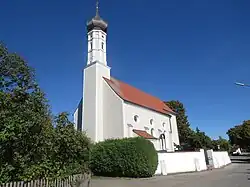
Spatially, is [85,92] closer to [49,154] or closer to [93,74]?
[93,74]

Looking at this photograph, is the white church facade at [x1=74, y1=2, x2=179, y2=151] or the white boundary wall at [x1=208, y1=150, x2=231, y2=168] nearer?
the white boundary wall at [x1=208, y1=150, x2=231, y2=168]

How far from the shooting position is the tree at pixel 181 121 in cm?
5604

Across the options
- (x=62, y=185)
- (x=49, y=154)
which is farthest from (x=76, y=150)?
(x=62, y=185)

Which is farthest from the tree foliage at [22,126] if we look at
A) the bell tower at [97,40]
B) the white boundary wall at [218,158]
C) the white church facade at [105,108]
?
the bell tower at [97,40]

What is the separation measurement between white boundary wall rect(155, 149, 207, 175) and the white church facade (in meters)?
7.96

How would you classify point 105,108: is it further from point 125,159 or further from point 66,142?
point 66,142

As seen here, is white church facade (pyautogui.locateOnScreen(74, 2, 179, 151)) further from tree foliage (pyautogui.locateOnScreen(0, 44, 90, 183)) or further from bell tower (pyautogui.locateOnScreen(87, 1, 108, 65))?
tree foliage (pyautogui.locateOnScreen(0, 44, 90, 183))

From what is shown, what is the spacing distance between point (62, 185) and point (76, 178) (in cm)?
99

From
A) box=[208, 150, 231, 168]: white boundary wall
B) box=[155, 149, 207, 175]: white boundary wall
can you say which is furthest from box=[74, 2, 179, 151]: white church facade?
box=[208, 150, 231, 168]: white boundary wall

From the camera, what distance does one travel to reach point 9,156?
409 inches

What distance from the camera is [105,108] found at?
34812 mm

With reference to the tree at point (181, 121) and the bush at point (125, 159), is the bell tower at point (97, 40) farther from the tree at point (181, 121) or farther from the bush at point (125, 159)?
the tree at point (181, 121)

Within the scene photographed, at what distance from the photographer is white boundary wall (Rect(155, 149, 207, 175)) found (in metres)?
22.3

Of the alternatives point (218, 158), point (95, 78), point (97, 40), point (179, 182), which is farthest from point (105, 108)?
point (179, 182)
